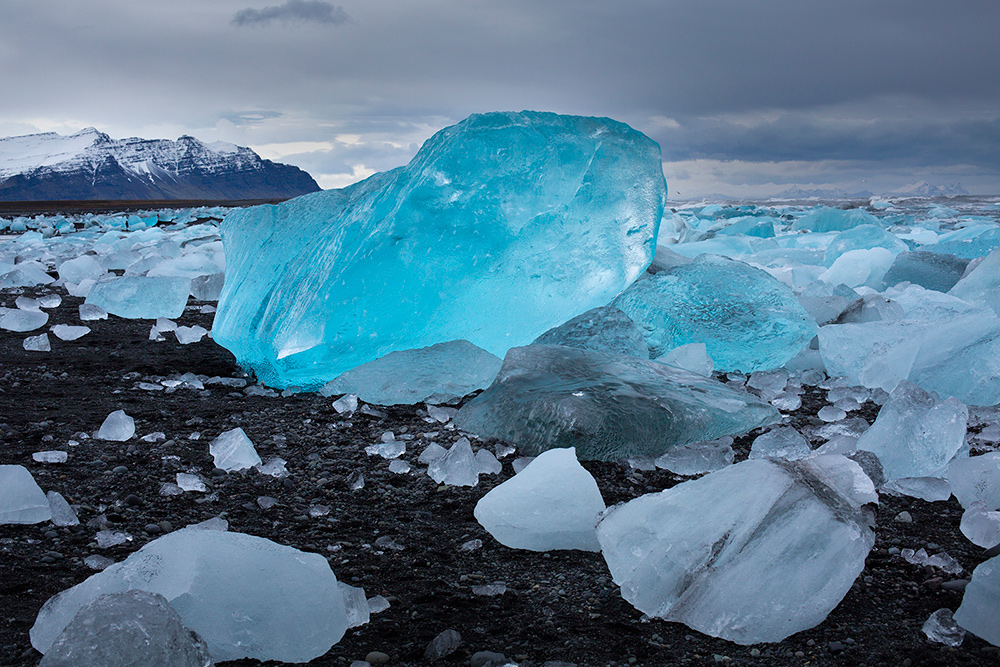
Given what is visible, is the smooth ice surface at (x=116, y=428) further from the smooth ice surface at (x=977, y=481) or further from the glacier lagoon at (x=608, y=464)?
the smooth ice surface at (x=977, y=481)

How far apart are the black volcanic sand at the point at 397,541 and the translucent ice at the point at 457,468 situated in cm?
3

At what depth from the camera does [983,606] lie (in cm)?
96

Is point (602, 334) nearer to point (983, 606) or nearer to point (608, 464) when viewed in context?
point (608, 464)

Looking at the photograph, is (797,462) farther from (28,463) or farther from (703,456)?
(28,463)

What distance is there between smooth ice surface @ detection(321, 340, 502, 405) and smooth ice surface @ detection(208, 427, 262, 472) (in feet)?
1.69

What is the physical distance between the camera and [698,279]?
280 cm

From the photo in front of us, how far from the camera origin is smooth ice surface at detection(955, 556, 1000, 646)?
3.12ft

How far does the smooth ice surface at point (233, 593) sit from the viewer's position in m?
0.94

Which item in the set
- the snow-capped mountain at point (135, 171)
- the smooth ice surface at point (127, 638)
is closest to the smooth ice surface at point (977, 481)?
the smooth ice surface at point (127, 638)

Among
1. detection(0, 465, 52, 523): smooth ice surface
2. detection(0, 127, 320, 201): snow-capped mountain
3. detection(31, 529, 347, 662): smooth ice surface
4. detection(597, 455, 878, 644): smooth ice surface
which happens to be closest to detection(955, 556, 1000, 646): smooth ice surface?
detection(597, 455, 878, 644): smooth ice surface

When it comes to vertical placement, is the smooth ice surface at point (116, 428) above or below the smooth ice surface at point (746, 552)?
below

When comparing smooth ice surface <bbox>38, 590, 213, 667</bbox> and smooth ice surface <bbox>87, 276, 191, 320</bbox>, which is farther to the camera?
smooth ice surface <bbox>87, 276, 191, 320</bbox>

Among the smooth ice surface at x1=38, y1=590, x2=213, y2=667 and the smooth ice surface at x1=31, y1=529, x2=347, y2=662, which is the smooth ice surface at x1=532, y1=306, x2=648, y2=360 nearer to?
the smooth ice surface at x1=31, y1=529, x2=347, y2=662

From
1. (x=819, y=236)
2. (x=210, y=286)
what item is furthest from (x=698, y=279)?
(x=819, y=236)
